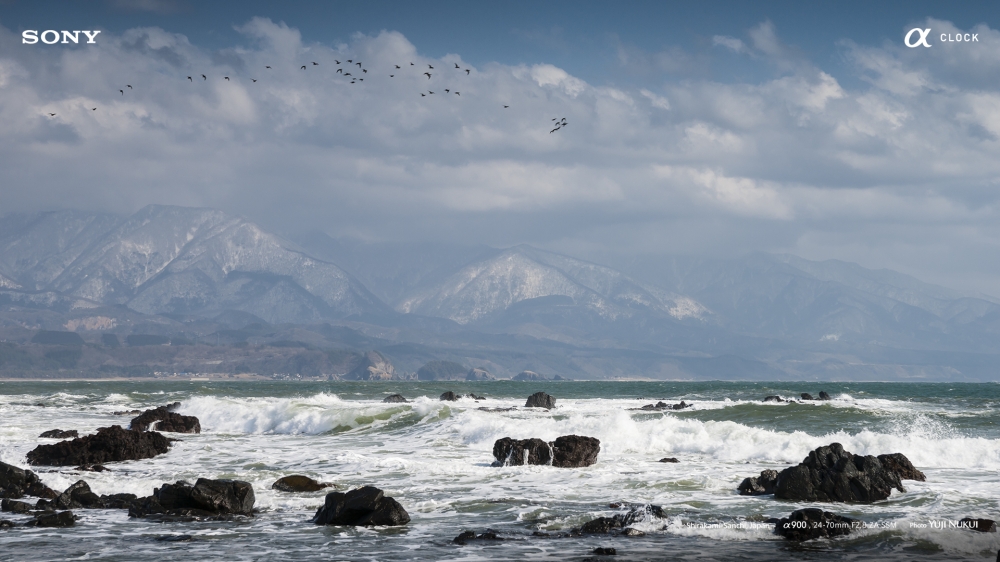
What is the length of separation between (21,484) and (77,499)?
3336mm

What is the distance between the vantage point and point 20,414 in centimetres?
6344

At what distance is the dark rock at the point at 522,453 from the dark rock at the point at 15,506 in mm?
15203

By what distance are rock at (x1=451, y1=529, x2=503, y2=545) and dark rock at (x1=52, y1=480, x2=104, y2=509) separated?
10.6 meters

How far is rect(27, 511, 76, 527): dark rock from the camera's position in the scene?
22000 millimetres

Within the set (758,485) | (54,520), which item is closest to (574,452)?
(758,485)

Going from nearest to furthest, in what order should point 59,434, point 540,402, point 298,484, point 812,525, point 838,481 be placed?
point 812,525 < point 838,481 < point 298,484 < point 59,434 < point 540,402

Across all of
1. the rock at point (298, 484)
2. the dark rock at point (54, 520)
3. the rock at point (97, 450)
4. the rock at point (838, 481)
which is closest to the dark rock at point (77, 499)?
the dark rock at point (54, 520)

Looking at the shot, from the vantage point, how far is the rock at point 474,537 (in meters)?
20.4

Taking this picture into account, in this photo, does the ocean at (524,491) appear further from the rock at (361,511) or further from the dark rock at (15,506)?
the dark rock at (15,506)

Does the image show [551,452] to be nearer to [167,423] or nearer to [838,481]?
[838,481]

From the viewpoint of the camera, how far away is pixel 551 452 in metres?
32.2

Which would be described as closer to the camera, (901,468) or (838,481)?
(838,481)

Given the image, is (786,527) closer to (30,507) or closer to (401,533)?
(401,533)

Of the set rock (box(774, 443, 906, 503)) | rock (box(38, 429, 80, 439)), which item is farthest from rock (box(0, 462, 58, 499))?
rock (box(774, 443, 906, 503))
